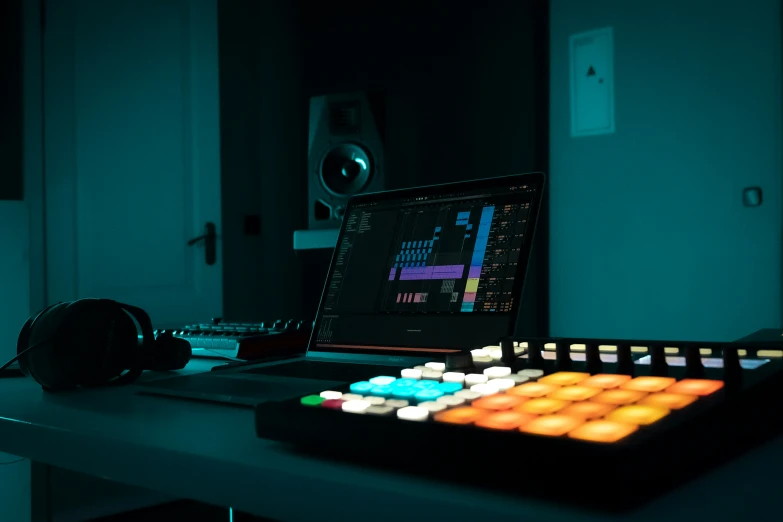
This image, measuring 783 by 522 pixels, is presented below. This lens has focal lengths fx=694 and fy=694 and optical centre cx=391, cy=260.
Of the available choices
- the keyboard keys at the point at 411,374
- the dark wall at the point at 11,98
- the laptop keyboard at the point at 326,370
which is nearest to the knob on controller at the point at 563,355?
the keyboard keys at the point at 411,374

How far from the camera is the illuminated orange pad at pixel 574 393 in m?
0.46

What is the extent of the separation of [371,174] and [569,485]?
2319mm

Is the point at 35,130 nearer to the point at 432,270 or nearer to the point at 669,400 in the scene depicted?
the point at 432,270

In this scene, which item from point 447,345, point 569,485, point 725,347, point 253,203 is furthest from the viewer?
point 253,203

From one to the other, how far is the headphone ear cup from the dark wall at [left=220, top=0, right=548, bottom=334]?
202cm

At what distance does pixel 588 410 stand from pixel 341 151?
7.77 ft

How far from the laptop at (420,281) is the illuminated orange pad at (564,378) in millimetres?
316

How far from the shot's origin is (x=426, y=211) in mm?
1022

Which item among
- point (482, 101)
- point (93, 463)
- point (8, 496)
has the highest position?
point (482, 101)

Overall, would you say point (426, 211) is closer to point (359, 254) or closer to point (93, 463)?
point (359, 254)

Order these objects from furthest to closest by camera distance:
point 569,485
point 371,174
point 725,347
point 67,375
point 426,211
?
point 371,174
point 426,211
point 67,375
point 725,347
point 569,485

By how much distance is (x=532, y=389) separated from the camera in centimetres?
50

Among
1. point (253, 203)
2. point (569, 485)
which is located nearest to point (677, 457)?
point (569, 485)

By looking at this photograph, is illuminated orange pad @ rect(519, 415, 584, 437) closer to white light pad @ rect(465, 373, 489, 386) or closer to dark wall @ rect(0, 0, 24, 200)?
white light pad @ rect(465, 373, 489, 386)
